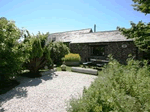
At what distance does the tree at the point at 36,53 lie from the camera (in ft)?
23.3

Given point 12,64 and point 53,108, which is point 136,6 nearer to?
point 53,108

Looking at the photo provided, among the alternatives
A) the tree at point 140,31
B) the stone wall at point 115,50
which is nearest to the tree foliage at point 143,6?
the tree at point 140,31

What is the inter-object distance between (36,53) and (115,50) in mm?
10146

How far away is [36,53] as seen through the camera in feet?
23.5

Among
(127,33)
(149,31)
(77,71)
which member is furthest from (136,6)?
(77,71)

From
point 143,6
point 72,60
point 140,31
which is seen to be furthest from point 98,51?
point 143,6

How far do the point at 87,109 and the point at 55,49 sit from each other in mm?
11352

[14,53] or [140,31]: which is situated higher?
[140,31]

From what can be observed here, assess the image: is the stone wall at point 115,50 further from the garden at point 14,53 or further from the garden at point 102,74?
the garden at point 14,53

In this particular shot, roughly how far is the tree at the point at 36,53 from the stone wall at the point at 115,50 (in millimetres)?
7567

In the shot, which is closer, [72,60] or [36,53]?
[36,53]

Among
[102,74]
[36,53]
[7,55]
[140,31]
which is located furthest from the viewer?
[36,53]

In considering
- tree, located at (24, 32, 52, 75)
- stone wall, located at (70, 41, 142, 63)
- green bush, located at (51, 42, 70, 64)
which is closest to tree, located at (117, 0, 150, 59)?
stone wall, located at (70, 41, 142, 63)

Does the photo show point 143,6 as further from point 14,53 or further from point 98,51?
point 98,51
